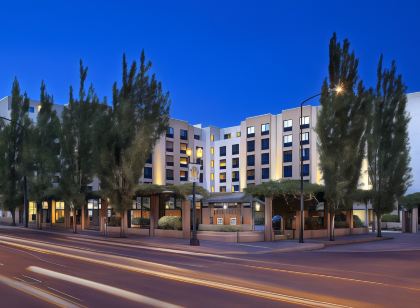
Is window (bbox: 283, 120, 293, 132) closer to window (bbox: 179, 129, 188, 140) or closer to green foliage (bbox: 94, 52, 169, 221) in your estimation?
window (bbox: 179, 129, 188, 140)

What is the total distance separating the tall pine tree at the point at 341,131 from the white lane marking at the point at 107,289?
2297 cm

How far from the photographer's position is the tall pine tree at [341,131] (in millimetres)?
33062

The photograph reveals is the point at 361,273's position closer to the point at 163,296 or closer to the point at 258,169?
the point at 163,296

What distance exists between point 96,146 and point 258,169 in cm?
5328

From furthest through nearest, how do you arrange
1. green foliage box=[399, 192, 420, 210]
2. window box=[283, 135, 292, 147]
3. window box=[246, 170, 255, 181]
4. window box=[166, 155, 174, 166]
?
1. window box=[166, 155, 174, 166]
2. window box=[246, 170, 255, 181]
3. window box=[283, 135, 292, 147]
4. green foliage box=[399, 192, 420, 210]

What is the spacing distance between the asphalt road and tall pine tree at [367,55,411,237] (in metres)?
17.5

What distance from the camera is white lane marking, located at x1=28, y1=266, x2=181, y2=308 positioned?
10.4 meters

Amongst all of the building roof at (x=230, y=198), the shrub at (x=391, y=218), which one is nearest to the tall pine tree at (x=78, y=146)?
the building roof at (x=230, y=198)

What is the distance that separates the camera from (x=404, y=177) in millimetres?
38312

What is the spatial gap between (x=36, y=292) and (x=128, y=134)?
2458cm

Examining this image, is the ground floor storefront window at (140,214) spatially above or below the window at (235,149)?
below

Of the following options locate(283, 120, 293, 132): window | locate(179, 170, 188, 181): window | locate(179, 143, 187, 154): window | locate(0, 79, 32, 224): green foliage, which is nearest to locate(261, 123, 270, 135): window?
locate(283, 120, 293, 132): window

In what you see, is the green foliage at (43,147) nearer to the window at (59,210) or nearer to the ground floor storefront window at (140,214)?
the window at (59,210)

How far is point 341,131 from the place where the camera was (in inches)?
1310
